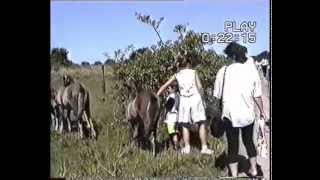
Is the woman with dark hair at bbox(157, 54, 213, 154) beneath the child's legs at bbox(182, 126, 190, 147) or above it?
above

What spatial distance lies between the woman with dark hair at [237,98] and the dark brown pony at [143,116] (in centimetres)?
44

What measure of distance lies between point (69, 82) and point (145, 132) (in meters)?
0.63

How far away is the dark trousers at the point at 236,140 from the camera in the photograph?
14.1ft

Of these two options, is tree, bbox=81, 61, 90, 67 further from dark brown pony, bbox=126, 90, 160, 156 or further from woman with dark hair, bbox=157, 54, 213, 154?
woman with dark hair, bbox=157, 54, 213, 154

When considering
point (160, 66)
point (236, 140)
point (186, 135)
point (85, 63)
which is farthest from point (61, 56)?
point (236, 140)

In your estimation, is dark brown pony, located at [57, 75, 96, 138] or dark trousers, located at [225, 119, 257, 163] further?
dark brown pony, located at [57, 75, 96, 138]

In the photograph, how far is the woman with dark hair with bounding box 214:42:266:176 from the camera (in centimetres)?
429

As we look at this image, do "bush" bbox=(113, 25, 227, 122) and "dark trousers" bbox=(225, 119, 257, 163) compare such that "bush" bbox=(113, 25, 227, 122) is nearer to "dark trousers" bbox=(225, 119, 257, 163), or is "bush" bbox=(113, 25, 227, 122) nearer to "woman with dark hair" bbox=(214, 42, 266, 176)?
"woman with dark hair" bbox=(214, 42, 266, 176)

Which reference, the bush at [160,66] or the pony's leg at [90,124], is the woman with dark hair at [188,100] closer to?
the bush at [160,66]

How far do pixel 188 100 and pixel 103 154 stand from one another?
2.28ft

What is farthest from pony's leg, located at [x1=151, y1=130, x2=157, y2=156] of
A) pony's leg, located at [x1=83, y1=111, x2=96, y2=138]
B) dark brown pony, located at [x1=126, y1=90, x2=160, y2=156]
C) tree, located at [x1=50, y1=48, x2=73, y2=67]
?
tree, located at [x1=50, y1=48, x2=73, y2=67]

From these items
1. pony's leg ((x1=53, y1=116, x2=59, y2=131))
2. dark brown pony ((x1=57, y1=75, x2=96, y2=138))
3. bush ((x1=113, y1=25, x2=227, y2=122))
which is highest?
bush ((x1=113, y1=25, x2=227, y2=122))
